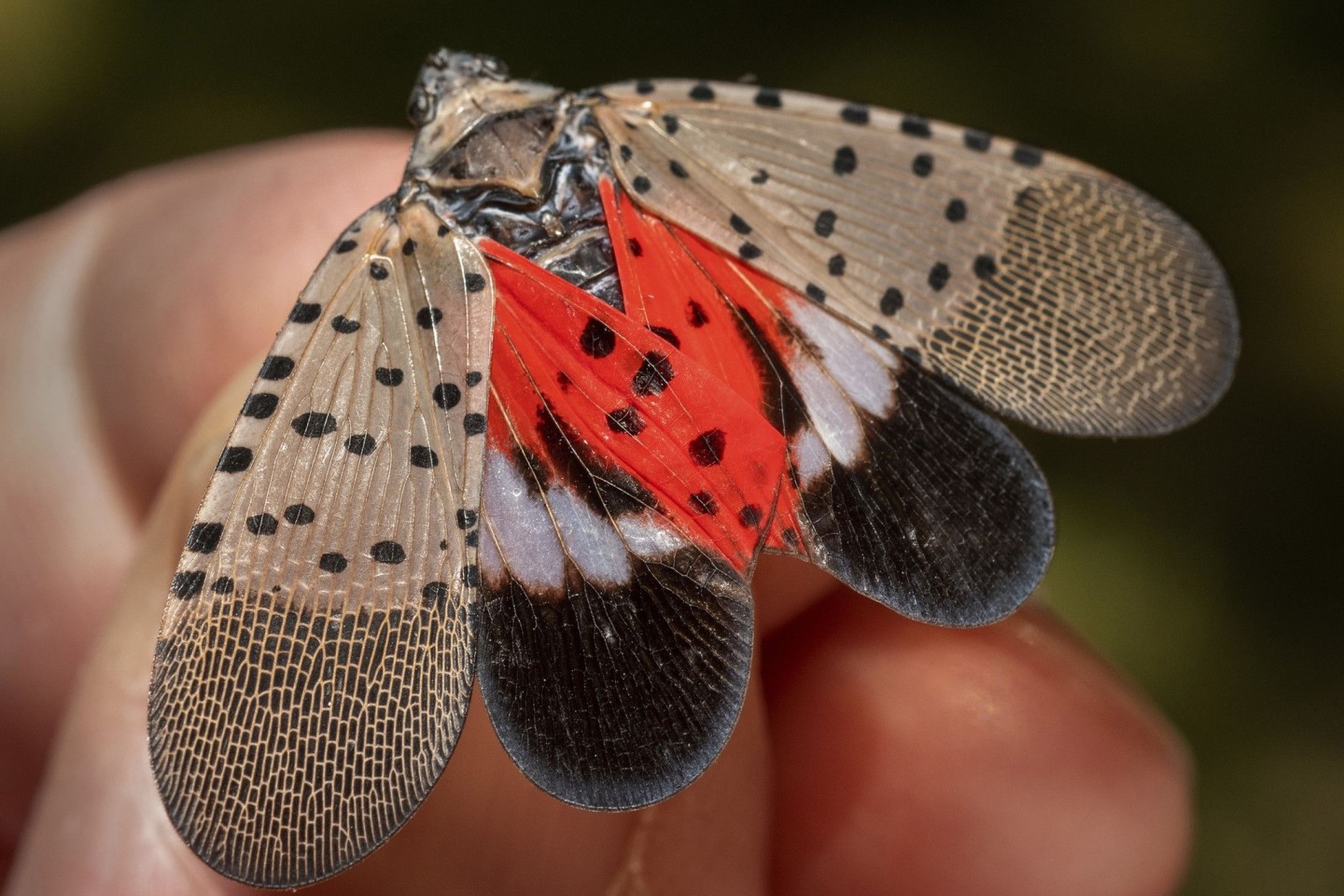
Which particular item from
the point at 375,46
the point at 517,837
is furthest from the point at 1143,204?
the point at 375,46

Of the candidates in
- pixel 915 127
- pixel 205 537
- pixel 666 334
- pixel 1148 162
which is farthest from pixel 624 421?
pixel 1148 162

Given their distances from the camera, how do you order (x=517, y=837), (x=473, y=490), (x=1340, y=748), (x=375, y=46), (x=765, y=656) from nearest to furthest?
(x=473, y=490), (x=517, y=837), (x=765, y=656), (x=1340, y=748), (x=375, y=46)

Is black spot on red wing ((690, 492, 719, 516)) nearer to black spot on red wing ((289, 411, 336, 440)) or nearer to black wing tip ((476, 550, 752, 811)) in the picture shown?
black wing tip ((476, 550, 752, 811))

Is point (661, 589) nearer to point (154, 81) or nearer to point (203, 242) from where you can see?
point (203, 242)

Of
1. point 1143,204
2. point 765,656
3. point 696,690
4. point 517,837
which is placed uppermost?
point 1143,204

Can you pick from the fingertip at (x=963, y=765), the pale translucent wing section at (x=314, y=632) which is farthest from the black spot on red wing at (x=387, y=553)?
the fingertip at (x=963, y=765)

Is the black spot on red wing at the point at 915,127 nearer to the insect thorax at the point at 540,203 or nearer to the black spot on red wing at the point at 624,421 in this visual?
the insect thorax at the point at 540,203

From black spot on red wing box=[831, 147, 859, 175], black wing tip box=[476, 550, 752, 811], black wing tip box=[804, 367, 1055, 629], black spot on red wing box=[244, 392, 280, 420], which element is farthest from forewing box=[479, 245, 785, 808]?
black spot on red wing box=[831, 147, 859, 175]

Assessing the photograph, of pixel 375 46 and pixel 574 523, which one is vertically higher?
pixel 375 46
